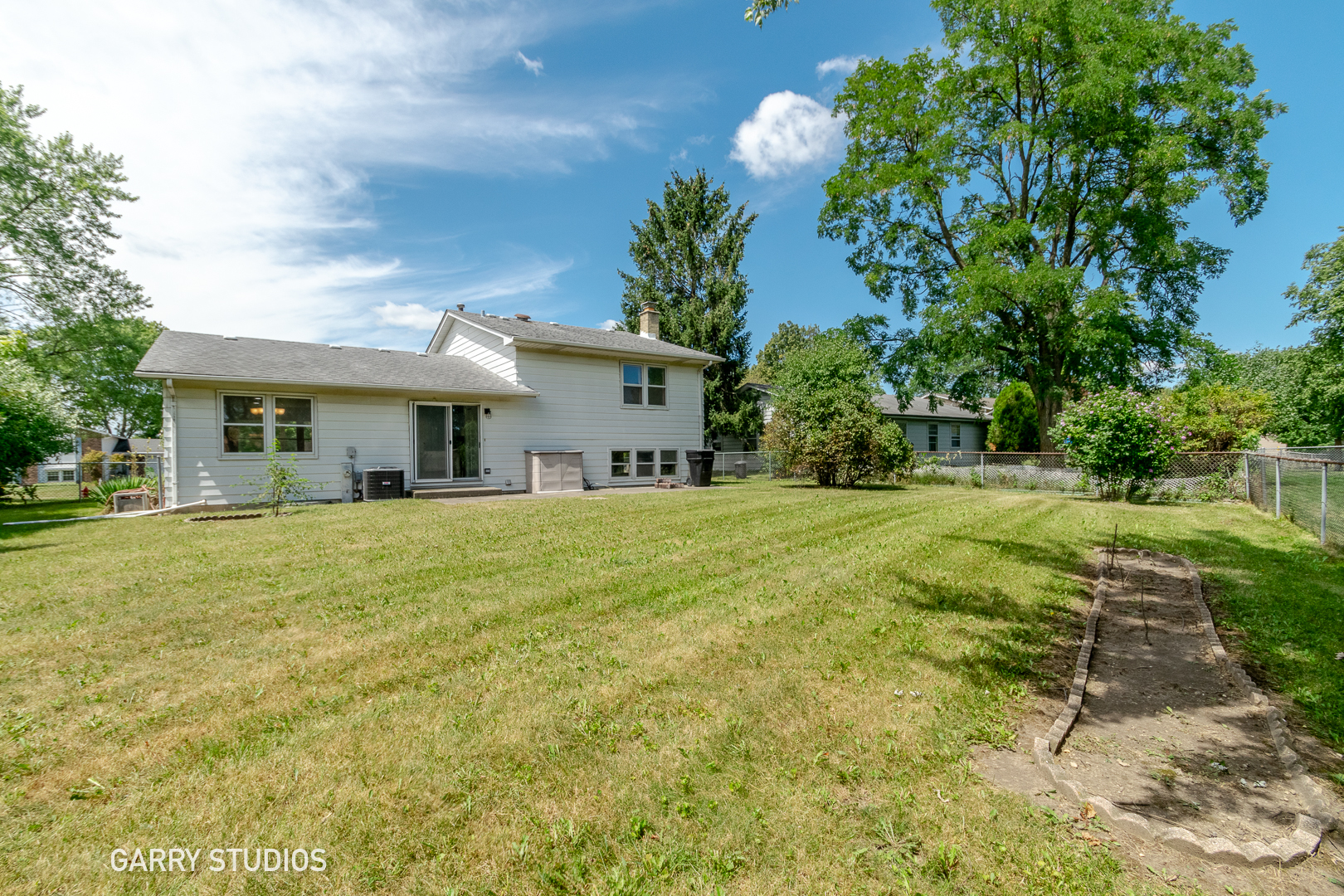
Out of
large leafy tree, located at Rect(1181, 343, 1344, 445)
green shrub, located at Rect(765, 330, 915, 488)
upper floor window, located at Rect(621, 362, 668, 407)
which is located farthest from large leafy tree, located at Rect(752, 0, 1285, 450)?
upper floor window, located at Rect(621, 362, 668, 407)

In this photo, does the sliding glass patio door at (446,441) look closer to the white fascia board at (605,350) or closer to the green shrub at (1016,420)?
the white fascia board at (605,350)

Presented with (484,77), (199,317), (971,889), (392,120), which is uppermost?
(484,77)

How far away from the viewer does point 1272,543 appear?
26.2ft

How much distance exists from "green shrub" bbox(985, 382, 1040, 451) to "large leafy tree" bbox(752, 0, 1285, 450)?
5.24 metres

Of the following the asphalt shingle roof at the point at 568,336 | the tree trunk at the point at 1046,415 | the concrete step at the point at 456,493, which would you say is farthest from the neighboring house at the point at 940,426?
the concrete step at the point at 456,493

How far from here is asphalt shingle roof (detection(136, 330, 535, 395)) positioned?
11.1 metres

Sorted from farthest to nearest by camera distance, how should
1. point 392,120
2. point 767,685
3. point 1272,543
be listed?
1. point 392,120
2. point 1272,543
3. point 767,685

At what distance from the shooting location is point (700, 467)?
57.1 ft

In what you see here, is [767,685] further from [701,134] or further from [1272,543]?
[701,134]

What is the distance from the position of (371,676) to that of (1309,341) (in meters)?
40.5

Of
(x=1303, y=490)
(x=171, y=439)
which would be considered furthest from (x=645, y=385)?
(x=1303, y=490)

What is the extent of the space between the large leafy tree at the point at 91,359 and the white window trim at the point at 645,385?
48.3 feet

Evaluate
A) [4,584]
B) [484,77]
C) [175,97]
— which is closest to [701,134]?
[484,77]

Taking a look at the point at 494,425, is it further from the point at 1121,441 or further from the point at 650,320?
the point at 1121,441
